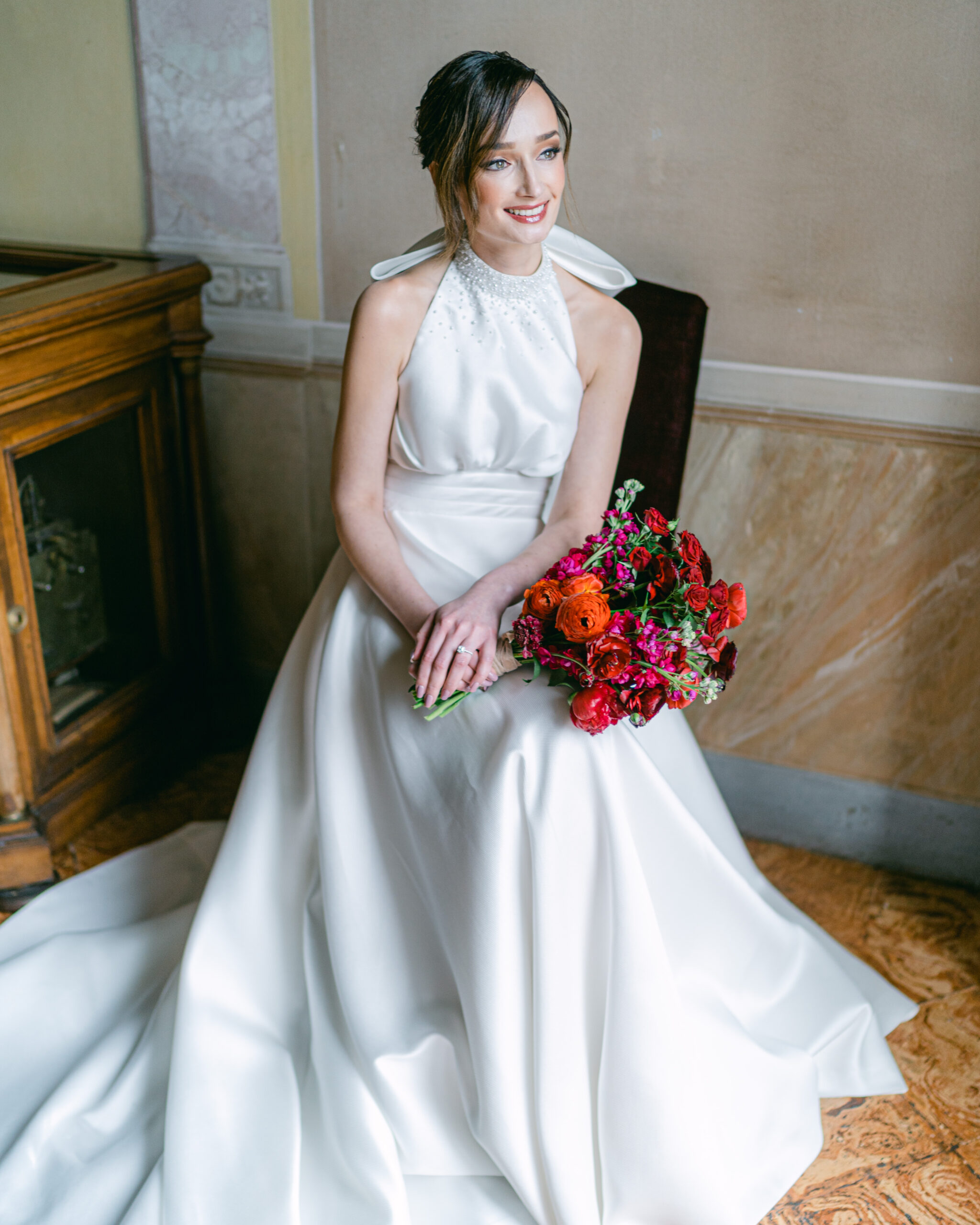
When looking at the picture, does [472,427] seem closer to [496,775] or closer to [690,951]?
[496,775]

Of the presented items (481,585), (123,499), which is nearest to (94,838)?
(123,499)

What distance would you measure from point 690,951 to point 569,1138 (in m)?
0.43

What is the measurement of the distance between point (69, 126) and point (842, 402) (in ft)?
6.81

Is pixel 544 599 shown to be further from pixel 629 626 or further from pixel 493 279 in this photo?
pixel 493 279

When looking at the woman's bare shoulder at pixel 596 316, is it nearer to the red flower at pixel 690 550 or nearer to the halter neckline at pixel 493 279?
the halter neckline at pixel 493 279

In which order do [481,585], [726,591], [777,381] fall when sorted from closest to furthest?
1. [726,591]
2. [481,585]
3. [777,381]

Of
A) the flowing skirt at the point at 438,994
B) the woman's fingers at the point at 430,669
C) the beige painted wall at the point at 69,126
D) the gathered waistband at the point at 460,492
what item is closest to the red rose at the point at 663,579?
the flowing skirt at the point at 438,994

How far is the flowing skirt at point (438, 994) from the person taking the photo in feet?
5.58

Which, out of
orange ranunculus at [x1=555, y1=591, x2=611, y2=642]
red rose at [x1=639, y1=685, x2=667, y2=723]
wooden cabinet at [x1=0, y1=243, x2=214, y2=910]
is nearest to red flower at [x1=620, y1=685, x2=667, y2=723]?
red rose at [x1=639, y1=685, x2=667, y2=723]

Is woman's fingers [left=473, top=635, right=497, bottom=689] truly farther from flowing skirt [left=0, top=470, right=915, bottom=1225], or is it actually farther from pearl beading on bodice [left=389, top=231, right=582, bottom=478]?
pearl beading on bodice [left=389, top=231, right=582, bottom=478]

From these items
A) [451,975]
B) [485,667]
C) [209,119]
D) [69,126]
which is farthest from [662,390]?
[69,126]

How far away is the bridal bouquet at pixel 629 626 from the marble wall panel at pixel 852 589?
34.7 inches

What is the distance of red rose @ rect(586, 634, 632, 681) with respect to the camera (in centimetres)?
161

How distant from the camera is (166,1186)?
5.58 feet
